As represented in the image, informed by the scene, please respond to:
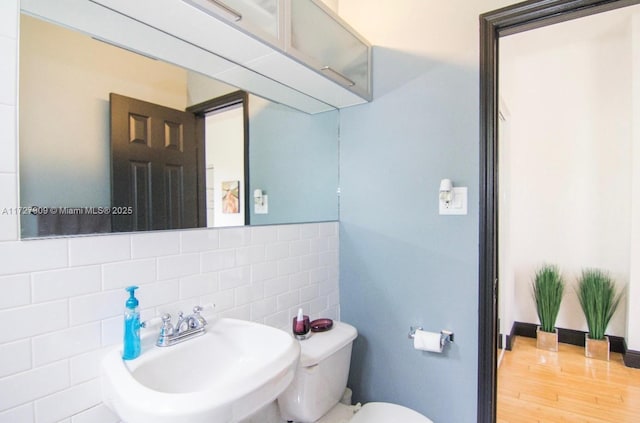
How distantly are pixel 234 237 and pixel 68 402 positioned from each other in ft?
2.21

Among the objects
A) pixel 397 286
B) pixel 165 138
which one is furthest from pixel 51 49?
pixel 397 286

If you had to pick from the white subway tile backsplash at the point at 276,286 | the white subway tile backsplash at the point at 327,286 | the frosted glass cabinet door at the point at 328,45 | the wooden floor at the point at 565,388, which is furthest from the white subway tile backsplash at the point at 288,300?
the wooden floor at the point at 565,388

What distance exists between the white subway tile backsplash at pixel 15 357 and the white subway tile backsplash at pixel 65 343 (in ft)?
0.05

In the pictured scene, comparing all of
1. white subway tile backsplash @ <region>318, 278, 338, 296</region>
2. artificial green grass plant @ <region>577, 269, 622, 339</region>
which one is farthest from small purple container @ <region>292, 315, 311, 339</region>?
artificial green grass plant @ <region>577, 269, 622, 339</region>

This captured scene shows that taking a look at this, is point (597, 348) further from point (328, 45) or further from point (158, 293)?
point (158, 293)

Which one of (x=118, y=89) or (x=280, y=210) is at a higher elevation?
(x=118, y=89)

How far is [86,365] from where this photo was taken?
2.93ft

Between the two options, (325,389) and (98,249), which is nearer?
(98,249)

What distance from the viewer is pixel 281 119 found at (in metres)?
1.75

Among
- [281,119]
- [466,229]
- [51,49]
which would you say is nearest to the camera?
[51,49]

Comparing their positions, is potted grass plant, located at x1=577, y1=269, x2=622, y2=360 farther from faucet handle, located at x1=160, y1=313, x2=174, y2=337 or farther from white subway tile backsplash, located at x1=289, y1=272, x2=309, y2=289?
faucet handle, located at x1=160, y1=313, x2=174, y2=337

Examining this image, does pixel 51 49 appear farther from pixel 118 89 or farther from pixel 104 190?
pixel 104 190

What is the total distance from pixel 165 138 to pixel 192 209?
29 centimetres

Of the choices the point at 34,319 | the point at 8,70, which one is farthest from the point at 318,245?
the point at 8,70
